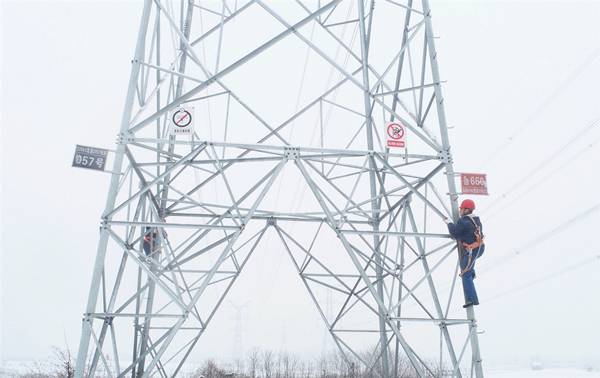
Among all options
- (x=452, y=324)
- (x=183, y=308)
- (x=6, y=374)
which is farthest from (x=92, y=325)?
(x=6, y=374)

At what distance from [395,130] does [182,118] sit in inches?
180

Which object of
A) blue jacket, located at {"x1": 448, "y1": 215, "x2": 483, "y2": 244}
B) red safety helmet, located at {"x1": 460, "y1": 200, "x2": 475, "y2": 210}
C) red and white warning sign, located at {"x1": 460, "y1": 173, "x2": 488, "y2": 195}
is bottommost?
blue jacket, located at {"x1": 448, "y1": 215, "x2": 483, "y2": 244}

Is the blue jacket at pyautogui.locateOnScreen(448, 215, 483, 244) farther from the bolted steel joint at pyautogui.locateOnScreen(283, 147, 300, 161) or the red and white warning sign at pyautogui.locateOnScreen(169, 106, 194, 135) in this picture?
the red and white warning sign at pyautogui.locateOnScreen(169, 106, 194, 135)

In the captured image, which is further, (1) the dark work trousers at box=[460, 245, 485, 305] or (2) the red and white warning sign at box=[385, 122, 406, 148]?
(2) the red and white warning sign at box=[385, 122, 406, 148]

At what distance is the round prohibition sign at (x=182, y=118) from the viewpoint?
9945 millimetres

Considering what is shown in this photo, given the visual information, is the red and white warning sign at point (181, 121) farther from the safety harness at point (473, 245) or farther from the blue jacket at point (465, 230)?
the safety harness at point (473, 245)

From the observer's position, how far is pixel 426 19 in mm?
11055

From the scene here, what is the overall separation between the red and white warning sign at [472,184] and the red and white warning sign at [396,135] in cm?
147

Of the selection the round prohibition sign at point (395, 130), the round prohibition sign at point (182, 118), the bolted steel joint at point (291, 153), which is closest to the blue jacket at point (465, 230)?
the round prohibition sign at point (395, 130)

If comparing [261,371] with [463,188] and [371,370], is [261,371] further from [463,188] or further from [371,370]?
[463,188]

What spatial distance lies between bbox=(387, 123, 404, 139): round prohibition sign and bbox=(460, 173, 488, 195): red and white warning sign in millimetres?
1571

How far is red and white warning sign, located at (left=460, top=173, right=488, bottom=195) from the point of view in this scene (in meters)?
10.2

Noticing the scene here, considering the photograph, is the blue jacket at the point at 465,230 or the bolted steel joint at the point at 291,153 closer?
the blue jacket at the point at 465,230

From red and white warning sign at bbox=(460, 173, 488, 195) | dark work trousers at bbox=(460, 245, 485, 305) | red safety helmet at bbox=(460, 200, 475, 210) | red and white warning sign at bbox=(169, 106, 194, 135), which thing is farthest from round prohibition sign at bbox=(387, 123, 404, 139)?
red and white warning sign at bbox=(169, 106, 194, 135)
